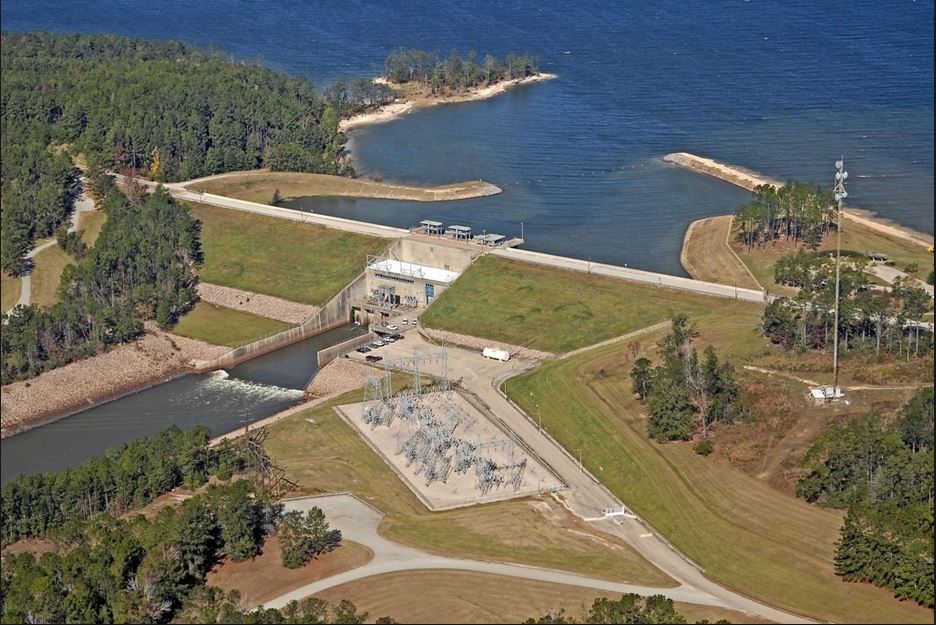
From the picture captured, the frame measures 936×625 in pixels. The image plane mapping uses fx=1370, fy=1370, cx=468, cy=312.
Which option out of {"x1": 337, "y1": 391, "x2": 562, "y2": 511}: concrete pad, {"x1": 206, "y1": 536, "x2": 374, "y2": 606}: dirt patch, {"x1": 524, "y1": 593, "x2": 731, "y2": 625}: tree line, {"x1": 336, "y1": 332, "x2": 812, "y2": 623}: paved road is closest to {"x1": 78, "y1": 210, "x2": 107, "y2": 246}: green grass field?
{"x1": 336, "y1": 332, "x2": 812, "y2": 623}: paved road

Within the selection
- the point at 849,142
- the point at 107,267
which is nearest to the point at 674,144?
the point at 849,142

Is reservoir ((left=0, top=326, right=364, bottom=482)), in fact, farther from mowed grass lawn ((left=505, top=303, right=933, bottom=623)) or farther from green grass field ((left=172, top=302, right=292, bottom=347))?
mowed grass lawn ((left=505, top=303, right=933, bottom=623))

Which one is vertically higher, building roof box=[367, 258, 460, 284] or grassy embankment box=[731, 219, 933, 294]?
grassy embankment box=[731, 219, 933, 294]

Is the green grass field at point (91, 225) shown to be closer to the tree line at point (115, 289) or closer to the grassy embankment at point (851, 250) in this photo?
the tree line at point (115, 289)

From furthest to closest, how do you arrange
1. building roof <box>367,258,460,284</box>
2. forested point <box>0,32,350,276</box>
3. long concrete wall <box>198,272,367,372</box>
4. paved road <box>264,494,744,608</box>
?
1. forested point <box>0,32,350,276</box>
2. building roof <box>367,258,460,284</box>
3. long concrete wall <box>198,272,367,372</box>
4. paved road <box>264,494,744,608</box>

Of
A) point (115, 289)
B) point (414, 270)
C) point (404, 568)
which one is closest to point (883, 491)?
point (404, 568)

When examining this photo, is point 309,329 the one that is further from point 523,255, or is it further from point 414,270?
point 523,255

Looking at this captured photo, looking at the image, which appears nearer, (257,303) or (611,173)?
(257,303)

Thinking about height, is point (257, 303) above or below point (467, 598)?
above
